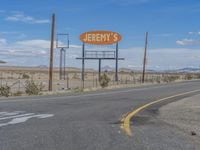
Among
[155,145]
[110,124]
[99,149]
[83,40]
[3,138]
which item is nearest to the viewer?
[99,149]

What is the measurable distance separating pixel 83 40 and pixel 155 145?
179 feet

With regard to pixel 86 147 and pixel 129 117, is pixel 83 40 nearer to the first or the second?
pixel 129 117

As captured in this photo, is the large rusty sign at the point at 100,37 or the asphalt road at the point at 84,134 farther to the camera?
the large rusty sign at the point at 100,37

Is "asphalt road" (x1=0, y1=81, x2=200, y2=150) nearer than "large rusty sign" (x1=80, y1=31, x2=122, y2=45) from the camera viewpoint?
Yes

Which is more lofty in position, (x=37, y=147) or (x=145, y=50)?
(x=145, y=50)

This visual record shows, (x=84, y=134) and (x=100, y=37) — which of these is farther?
(x=100, y=37)

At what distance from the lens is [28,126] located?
11.2 metres

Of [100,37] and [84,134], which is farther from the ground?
[100,37]

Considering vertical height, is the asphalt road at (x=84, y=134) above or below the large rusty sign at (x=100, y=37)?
below

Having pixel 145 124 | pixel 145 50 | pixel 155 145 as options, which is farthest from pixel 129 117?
pixel 145 50

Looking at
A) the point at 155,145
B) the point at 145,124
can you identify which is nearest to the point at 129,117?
the point at 145,124

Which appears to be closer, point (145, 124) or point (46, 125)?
point (46, 125)

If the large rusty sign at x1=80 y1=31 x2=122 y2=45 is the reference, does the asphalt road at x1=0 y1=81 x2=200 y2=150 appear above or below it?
below

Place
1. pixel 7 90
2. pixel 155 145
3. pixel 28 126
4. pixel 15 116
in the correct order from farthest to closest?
1. pixel 7 90
2. pixel 15 116
3. pixel 28 126
4. pixel 155 145
